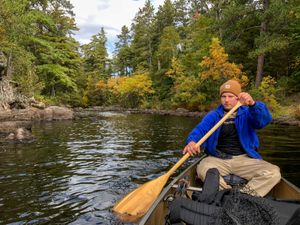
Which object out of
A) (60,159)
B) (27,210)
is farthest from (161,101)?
(27,210)

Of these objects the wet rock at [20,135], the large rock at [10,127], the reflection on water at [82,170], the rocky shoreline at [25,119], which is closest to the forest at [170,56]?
the rocky shoreline at [25,119]

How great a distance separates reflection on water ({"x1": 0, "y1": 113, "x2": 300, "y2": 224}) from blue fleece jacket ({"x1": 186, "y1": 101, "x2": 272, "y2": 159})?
2186mm

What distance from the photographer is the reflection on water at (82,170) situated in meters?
5.79

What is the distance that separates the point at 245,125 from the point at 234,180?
917 mm

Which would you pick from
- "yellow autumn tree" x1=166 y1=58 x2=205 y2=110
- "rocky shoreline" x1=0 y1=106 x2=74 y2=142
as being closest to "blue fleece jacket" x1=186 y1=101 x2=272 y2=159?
"rocky shoreline" x1=0 y1=106 x2=74 y2=142

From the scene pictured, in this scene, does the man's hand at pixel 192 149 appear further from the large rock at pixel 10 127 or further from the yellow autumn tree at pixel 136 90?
the yellow autumn tree at pixel 136 90

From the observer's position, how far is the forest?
23.9 meters

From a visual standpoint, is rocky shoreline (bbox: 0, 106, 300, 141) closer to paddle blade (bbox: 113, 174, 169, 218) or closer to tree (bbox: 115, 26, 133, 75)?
paddle blade (bbox: 113, 174, 169, 218)

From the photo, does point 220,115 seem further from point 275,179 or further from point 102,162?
point 102,162

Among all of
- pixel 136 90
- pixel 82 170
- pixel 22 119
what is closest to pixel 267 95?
pixel 82 170

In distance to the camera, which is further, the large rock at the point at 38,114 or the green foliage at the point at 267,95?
the green foliage at the point at 267,95

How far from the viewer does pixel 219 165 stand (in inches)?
193

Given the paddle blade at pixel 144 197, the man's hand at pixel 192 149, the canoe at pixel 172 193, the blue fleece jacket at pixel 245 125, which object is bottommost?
the paddle blade at pixel 144 197

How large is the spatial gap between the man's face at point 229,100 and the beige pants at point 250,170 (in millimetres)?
872
